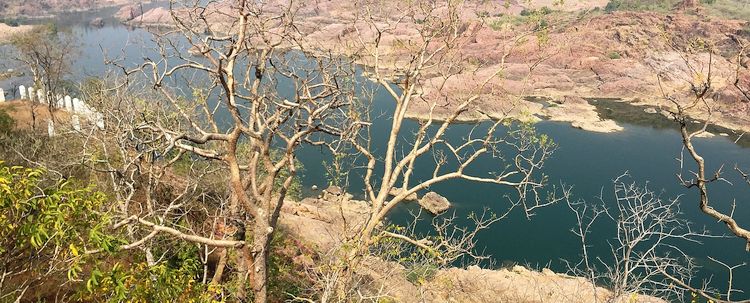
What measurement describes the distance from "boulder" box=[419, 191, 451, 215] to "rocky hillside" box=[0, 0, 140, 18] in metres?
72.3

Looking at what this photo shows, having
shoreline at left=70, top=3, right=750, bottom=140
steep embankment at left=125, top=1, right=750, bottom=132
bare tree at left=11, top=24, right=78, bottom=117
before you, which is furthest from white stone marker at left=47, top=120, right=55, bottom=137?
steep embankment at left=125, top=1, right=750, bottom=132

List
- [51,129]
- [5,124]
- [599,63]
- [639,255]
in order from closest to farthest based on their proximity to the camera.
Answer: [639,255]
[5,124]
[51,129]
[599,63]

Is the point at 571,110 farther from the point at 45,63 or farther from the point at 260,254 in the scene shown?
the point at 260,254

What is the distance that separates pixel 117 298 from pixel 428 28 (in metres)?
6.64

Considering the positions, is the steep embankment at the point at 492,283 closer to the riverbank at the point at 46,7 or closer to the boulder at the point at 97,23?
the boulder at the point at 97,23

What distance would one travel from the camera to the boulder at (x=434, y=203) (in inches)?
884

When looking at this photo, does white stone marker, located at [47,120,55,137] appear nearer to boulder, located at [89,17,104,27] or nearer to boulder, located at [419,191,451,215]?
boulder, located at [419,191,451,215]

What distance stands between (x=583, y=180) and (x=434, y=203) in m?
8.81

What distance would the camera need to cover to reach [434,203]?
22.7m

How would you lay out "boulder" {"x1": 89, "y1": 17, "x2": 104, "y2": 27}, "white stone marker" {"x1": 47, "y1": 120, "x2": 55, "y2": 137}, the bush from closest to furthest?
1. the bush
2. "white stone marker" {"x1": 47, "y1": 120, "x2": 55, "y2": 137}
3. "boulder" {"x1": 89, "y1": 17, "x2": 104, "y2": 27}

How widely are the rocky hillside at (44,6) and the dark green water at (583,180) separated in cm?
4547

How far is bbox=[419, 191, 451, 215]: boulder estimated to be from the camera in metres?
22.5

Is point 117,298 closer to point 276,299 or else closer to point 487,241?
point 276,299

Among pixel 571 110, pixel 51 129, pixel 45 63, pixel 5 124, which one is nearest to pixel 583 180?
pixel 571 110
